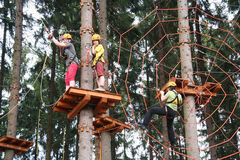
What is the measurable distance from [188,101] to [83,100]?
311 cm

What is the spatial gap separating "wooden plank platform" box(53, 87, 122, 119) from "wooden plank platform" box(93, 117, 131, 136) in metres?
2.20

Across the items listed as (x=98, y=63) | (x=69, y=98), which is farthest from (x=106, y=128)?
(x=69, y=98)

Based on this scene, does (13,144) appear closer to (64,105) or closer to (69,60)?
(64,105)

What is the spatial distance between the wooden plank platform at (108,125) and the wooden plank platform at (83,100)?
2198 mm

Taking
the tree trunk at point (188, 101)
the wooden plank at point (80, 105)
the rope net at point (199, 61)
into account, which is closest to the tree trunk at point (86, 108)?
the wooden plank at point (80, 105)

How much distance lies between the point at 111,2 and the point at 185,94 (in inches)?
243

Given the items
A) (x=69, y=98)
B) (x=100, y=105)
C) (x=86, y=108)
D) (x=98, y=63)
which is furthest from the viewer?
(x=98, y=63)

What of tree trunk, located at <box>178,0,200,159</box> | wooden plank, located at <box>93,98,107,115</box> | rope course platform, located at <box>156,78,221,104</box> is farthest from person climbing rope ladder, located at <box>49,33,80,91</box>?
tree trunk, located at <box>178,0,200,159</box>

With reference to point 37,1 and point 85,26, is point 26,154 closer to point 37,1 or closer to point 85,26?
point 37,1

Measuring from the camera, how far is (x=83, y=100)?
5117 mm

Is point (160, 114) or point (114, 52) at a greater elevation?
point (114, 52)

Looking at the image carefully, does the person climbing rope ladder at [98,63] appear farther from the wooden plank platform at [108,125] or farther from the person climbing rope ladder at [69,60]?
the wooden plank platform at [108,125]

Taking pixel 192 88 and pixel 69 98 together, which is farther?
pixel 192 88

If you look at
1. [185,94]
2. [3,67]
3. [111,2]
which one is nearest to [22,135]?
[3,67]
